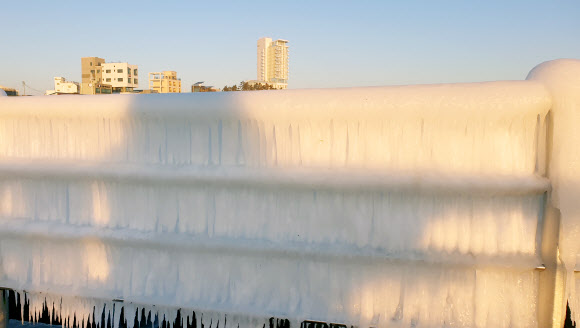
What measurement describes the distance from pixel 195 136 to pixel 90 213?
0.58 metres

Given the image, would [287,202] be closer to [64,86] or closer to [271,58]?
[64,86]

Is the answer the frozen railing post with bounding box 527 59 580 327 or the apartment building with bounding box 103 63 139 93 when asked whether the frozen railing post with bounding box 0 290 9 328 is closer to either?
the frozen railing post with bounding box 527 59 580 327

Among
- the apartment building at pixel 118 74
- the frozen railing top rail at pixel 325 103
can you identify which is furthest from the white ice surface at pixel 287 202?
the apartment building at pixel 118 74

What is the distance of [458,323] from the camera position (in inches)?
56.0

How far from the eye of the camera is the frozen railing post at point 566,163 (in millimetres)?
1262

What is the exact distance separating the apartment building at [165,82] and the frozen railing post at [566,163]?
72.2 m

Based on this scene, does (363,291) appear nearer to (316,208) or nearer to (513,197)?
(316,208)

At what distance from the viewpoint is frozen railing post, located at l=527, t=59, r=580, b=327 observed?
4.14ft

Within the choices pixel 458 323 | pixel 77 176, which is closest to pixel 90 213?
pixel 77 176

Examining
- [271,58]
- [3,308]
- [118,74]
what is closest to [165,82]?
[118,74]

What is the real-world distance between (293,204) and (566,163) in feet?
3.04

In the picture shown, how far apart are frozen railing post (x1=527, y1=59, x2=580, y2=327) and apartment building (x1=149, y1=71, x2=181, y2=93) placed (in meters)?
72.2

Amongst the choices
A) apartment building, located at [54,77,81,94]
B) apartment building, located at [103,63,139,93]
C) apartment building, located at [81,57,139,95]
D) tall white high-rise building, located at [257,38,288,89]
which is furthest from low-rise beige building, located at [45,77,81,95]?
tall white high-rise building, located at [257,38,288,89]

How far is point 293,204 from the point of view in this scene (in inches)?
58.6
